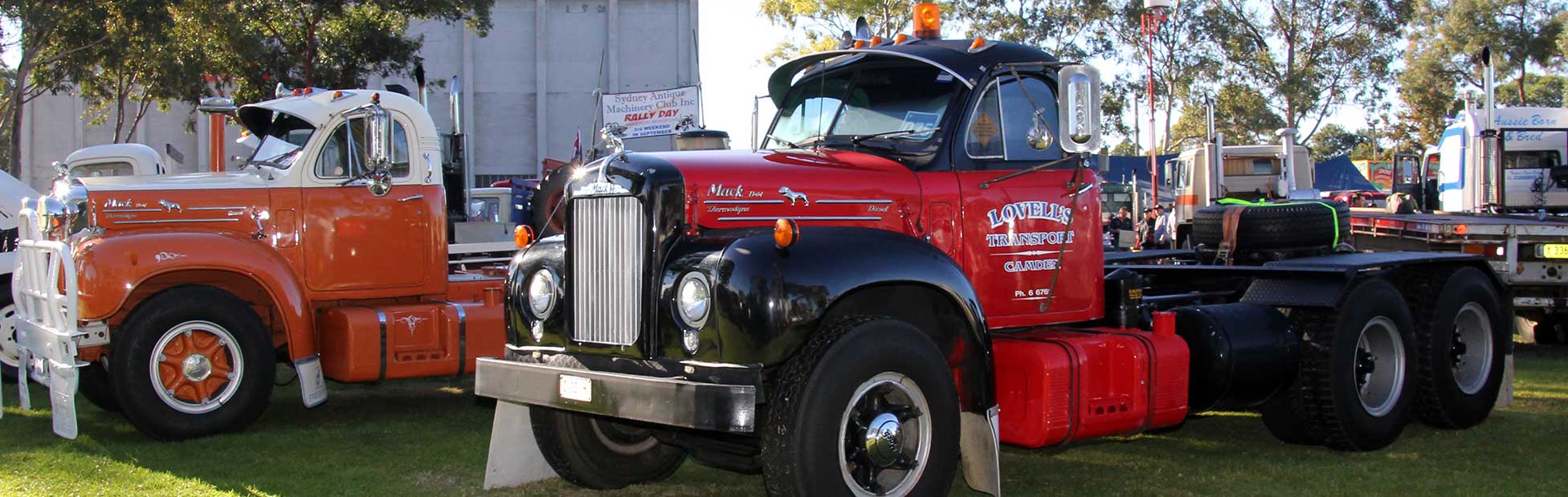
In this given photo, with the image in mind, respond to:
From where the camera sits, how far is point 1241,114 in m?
44.3

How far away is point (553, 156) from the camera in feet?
134

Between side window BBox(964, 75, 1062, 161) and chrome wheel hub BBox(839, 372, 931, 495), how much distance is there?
4.88 ft

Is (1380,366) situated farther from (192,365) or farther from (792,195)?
Result: (192,365)

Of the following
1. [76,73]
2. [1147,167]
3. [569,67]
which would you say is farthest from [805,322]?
[569,67]

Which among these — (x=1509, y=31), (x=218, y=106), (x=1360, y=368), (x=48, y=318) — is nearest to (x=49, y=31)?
(x=218, y=106)

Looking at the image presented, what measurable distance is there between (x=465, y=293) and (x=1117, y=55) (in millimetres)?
36410

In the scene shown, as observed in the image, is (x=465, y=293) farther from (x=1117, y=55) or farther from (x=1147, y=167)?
(x=1117, y=55)

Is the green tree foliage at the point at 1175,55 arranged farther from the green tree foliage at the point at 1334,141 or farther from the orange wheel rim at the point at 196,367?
the orange wheel rim at the point at 196,367

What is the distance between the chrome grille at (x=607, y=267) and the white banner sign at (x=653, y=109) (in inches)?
653

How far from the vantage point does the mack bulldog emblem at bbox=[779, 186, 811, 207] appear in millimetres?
5520

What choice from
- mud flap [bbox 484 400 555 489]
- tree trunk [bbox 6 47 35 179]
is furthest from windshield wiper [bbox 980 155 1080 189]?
tree trunk [bbox 6 47 35 179]

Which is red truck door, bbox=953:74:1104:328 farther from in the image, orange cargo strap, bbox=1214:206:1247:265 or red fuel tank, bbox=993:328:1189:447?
orange cargo strap, bbox=1214:206:1247:265

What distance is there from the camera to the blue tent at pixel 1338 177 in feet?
115

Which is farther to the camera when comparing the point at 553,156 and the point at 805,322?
the point at 553,156
